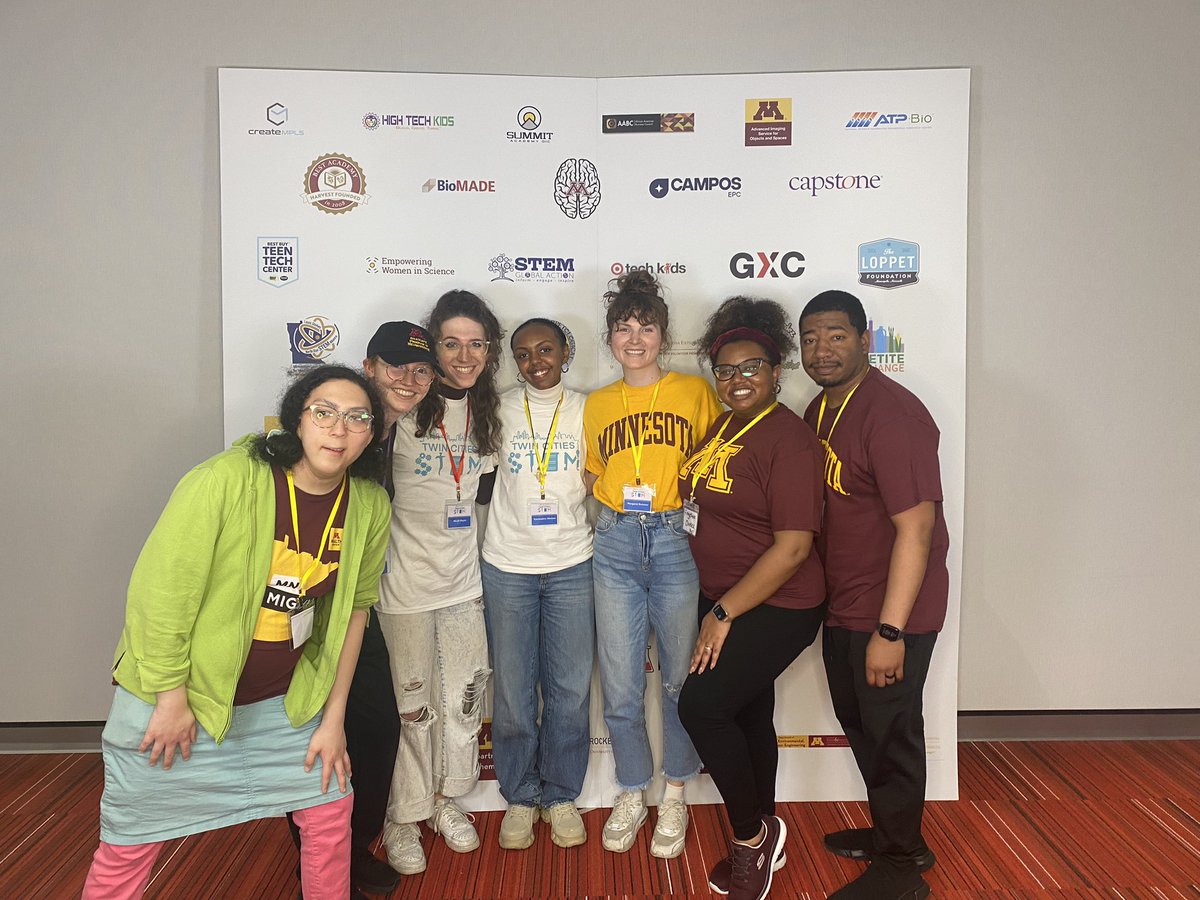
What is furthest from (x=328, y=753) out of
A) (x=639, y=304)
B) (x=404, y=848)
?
(x=639, y=304)

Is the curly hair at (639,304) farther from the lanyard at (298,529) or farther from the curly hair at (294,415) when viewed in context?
the lanyard at (298,529)

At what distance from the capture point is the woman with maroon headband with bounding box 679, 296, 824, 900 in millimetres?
2090

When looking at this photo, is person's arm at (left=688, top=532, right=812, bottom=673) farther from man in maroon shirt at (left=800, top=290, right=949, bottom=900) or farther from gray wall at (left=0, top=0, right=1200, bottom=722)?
gray wall at (left=0, top=0, right=1200, bottom=722)

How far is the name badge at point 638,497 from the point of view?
2.31 m

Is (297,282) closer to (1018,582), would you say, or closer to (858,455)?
(858,455)

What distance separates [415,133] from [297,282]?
28.8 inches

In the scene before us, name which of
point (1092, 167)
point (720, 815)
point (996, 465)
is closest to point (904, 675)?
point (720, 815)

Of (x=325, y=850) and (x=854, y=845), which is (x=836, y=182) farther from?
(x=325, y=850)

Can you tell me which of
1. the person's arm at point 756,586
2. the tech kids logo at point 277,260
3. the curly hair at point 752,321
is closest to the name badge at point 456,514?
the person's arm at point 756,586

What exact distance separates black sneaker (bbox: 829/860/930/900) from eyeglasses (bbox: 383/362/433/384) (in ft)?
6.74

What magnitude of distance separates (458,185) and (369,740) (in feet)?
6.55

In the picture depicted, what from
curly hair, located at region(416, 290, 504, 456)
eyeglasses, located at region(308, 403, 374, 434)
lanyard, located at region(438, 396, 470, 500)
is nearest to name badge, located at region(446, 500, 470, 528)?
Answer: lanyard, located at region(438, 396, 470, 500)

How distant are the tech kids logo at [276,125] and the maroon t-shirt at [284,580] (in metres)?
1.57

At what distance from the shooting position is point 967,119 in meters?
2.67
